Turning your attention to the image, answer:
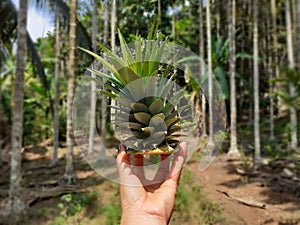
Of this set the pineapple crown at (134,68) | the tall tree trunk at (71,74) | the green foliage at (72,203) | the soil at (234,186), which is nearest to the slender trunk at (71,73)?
the tall tree trunk at (71,74)

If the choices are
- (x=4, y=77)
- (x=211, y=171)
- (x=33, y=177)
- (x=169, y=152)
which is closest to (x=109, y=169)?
(x=169, y=152)

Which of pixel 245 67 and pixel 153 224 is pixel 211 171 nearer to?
pixel 153 224

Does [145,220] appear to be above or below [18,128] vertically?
below

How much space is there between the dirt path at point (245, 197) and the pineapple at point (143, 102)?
1184 mm

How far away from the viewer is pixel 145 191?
137 centimetres

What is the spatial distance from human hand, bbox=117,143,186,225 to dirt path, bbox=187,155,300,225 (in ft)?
3.68

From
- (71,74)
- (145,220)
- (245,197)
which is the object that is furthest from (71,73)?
(145,220)

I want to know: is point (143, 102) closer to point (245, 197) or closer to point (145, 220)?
point (145, 220)

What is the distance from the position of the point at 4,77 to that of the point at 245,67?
12.5m

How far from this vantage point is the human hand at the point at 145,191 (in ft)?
4.21

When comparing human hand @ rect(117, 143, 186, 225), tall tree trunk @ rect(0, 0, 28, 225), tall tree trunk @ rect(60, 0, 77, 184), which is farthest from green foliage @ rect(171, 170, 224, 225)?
tall tree trunk @ rect(60, 0, 77, 184)

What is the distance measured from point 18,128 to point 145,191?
184 inches

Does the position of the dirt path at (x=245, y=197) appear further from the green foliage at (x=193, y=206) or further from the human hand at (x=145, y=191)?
the human hand at (x=145, y=191)

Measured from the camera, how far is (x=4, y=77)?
51.5 ft
